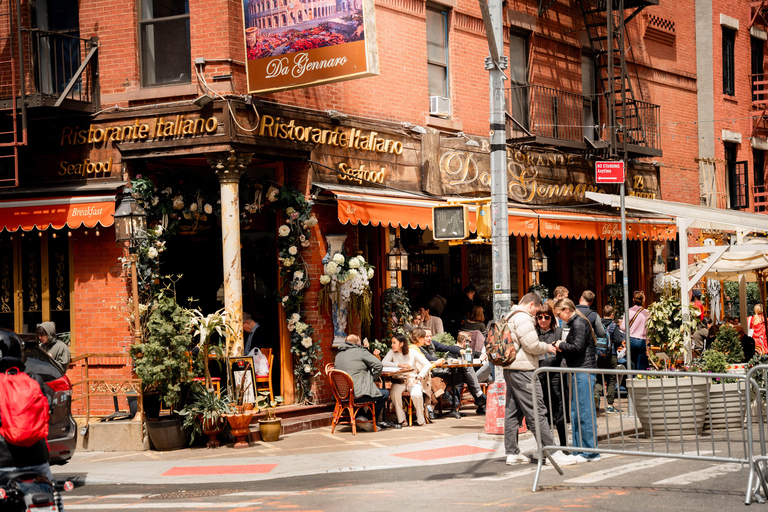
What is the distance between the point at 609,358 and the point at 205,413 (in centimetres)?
640

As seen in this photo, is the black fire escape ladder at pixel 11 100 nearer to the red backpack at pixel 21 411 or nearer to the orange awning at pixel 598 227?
the red backpack at pixel 21 411

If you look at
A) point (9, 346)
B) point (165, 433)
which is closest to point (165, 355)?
point (165, 433)

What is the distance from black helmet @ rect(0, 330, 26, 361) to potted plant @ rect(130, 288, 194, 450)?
5.62 metres

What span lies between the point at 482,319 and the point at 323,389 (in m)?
3.79

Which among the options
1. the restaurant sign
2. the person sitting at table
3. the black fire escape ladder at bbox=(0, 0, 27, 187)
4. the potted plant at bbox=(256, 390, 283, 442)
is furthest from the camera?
the restaurant sign

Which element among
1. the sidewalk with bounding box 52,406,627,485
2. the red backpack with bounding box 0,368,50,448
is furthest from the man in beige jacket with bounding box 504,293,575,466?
the red backpack with bounding box 0,368,50,448

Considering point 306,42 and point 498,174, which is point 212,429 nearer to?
point 498,174

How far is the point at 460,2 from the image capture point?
59.6 ft

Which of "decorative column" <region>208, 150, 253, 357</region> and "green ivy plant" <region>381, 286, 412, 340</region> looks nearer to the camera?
"decorative column" <region>208, 150, 253, 357</region>

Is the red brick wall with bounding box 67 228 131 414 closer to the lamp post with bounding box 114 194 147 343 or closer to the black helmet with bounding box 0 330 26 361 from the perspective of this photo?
the lamp post with bounding box 114 194 147 343

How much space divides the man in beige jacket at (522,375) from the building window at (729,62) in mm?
19202

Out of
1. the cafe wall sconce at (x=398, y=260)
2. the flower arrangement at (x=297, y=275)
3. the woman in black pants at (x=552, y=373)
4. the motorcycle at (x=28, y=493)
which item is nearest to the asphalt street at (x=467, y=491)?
the woman in black pants at (x=552, y=373)

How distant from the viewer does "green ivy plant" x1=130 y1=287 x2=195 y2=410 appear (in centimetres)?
1227

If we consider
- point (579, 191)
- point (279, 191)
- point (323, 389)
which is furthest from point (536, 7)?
point (323, 389)
